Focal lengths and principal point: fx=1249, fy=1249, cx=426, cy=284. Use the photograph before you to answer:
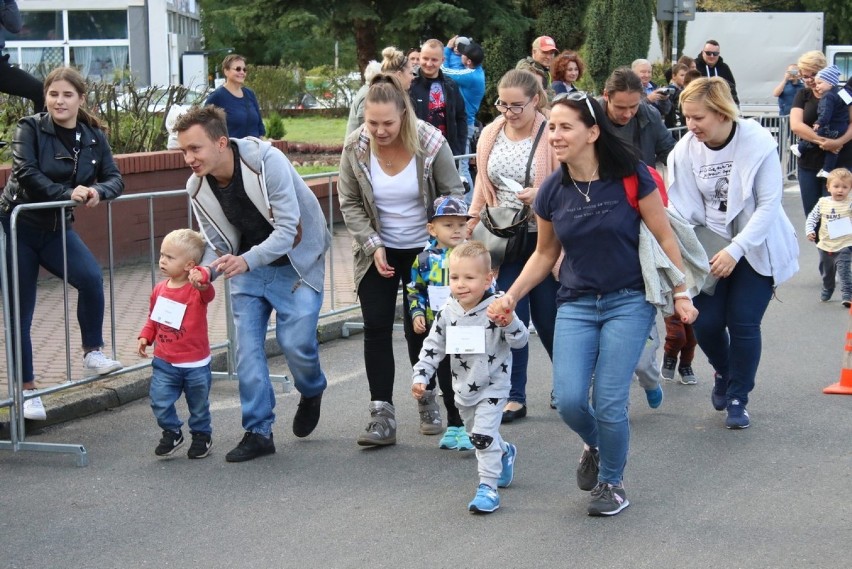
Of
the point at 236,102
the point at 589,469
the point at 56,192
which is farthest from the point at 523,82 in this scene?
the point at 236,102

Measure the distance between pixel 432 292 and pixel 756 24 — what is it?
30.3m

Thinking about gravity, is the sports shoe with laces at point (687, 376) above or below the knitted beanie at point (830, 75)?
below

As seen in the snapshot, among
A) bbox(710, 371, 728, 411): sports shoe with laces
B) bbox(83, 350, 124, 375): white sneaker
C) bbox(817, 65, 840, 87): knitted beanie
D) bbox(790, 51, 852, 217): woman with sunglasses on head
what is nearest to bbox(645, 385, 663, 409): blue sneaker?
bbox(710, 371, 728, 411): sports shoe with laces

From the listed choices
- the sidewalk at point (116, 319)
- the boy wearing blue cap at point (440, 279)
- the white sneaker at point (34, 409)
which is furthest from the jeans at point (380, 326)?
the sidewalk at point (116, 319)

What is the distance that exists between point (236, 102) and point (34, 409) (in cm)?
781

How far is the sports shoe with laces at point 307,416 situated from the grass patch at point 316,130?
16127mm

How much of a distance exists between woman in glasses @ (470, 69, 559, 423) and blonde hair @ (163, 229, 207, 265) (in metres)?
1.50

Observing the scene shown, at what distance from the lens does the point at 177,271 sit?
618 centimetres

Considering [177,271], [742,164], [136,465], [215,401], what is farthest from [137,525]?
[742,164]

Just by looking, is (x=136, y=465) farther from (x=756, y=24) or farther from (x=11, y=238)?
(x=756, y=24)

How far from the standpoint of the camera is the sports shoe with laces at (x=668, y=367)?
310 inches

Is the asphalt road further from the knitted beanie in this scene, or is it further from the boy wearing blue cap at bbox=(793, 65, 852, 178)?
the knitted beanie

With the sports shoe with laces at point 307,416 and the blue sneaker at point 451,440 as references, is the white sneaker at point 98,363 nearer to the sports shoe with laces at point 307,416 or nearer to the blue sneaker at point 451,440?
the sports shoe with laces at point 307,416

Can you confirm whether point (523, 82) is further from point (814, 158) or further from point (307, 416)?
point (814, 158)
